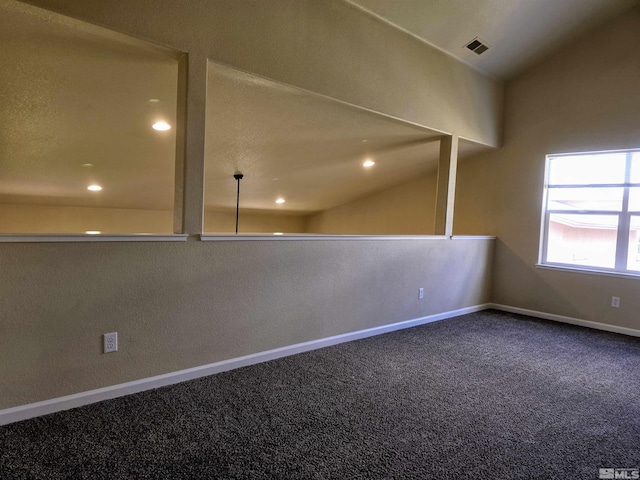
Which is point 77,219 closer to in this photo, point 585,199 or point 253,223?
point 253,223

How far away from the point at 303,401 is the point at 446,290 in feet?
9.30

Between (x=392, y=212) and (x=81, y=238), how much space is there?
17.5 ft

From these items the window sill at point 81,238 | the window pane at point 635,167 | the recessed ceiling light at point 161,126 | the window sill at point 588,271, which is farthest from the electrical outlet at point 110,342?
the window pane at point 635,167

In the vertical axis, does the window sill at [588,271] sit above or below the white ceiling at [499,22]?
below

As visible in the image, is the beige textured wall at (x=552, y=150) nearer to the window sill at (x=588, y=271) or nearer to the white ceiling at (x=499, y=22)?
the window sill at (x=588, y=271)

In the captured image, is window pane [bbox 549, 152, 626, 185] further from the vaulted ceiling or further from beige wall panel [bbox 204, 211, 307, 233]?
beige wall panel [bbox 204, 211, 307, 233]

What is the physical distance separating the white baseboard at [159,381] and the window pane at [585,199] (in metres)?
2.99

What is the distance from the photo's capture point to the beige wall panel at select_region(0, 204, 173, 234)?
5066 millimetres

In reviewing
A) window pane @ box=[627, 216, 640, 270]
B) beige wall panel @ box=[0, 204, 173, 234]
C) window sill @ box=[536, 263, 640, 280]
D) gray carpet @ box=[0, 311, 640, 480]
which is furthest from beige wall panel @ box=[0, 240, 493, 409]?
beige wall panel @ box=[0, 204, 173, 234]

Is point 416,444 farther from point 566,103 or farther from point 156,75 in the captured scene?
point 566,103

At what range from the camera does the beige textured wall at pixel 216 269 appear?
2.12m

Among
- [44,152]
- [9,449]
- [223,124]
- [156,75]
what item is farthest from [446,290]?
[44,152]

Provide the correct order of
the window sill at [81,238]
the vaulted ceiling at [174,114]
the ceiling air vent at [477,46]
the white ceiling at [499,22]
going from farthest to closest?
the ceiling air vent at [477,46] < the white ceiling at [499,22] < the vaulted ceiling at [174,114] < the window sill at [81,238]

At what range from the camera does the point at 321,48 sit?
3148 mm
